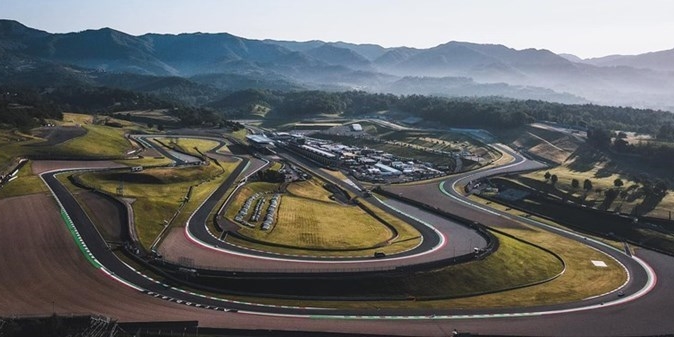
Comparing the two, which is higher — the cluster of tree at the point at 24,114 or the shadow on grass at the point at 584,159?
the cluster of tree at the point at 24,114

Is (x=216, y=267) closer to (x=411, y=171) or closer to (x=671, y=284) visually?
(x=671, y=284)

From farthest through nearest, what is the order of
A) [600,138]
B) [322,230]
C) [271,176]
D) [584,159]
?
[600,138], [584,159], [271,176], [322,230]

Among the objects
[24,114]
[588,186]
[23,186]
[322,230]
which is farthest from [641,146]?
[24,114]

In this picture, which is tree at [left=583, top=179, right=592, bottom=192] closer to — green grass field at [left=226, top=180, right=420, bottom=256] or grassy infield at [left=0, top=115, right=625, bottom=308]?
grassy infield at [left=0, top=115, right=625, bottom=308]

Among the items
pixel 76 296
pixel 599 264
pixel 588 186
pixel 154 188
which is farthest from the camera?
pixel 588 186

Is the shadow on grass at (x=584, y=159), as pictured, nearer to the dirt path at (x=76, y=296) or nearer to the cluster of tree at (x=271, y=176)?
the cluster of tree at (x=271, y=176)

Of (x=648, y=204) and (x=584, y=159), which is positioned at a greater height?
(x=584, y=159)

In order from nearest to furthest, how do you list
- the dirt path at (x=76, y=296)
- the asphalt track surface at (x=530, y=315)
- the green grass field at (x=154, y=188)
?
the dirt path at (x=76, y=296) → the asphalt track surface at (x=530, y=315) → the green grass field at (x=154, y=188)

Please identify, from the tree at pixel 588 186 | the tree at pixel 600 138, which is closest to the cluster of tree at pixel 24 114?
the tree at pixel 588 186

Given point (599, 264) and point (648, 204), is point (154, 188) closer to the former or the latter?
point (599, 264)

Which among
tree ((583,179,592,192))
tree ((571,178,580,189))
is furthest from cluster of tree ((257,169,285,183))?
tree ((583,179,592,192))
